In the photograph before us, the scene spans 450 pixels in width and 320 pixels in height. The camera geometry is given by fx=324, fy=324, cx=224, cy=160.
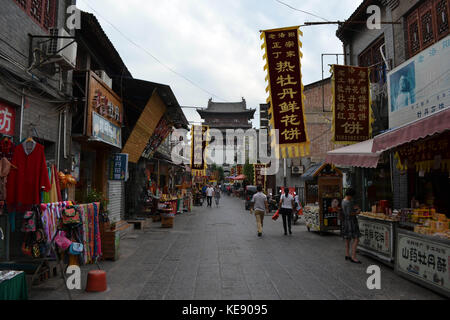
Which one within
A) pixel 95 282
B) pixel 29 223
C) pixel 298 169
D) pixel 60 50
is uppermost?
pixel 60 50

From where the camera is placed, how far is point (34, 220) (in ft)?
16.9

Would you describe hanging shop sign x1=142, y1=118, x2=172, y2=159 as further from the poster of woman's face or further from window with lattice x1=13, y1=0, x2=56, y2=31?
the poster of woman's face

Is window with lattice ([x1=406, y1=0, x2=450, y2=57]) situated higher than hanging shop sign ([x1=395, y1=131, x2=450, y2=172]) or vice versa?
window with lattice ([x1=406, y1=0, x2=450, y2=57])

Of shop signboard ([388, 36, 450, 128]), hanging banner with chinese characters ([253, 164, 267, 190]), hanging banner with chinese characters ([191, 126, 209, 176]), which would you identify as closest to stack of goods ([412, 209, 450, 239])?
shop signboard ([388, 36, 450, 128])

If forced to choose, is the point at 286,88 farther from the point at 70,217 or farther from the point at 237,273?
the point at 70,217

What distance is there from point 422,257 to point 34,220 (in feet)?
20.9

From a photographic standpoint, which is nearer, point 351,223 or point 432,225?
point 432,225

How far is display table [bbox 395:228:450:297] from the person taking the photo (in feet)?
16.0

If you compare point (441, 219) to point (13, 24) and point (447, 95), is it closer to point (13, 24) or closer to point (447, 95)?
point (447, 95)

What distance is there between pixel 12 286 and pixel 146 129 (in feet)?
28.0

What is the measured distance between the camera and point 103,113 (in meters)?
9.19

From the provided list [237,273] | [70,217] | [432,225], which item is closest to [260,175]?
[237,273]

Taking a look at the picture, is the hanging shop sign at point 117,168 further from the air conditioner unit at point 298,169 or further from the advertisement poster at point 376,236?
the air conditioner unit at point 298,169

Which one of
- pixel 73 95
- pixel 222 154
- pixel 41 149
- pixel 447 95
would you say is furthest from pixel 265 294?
pixel 222 154
